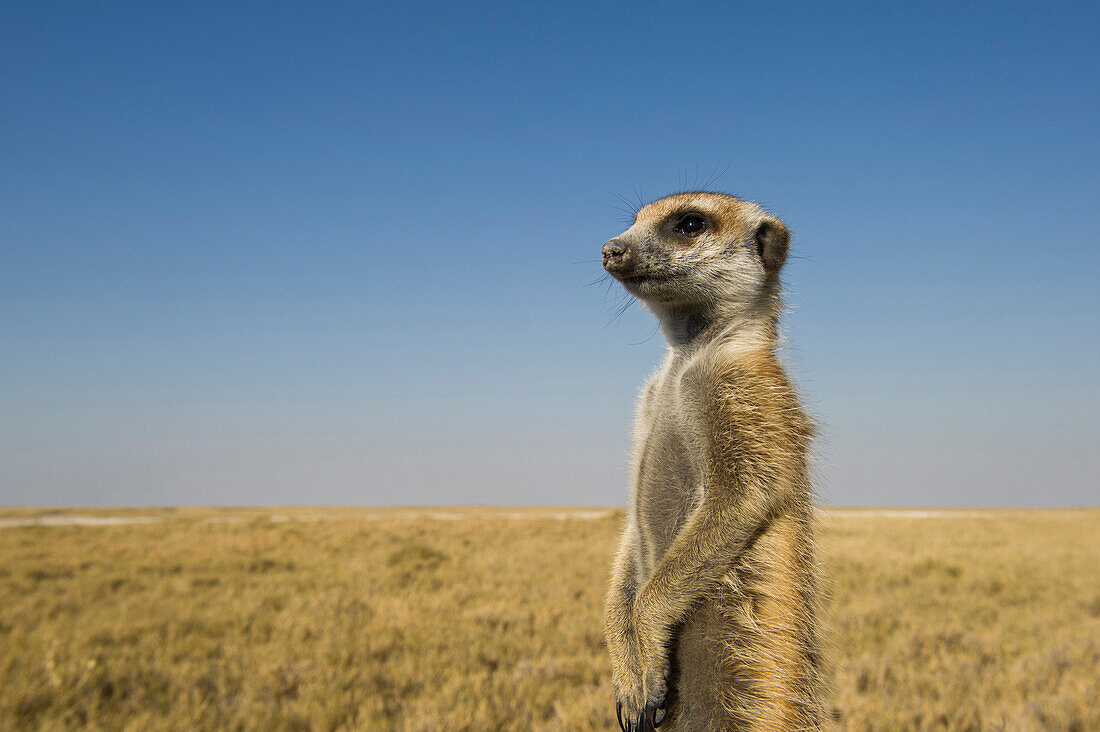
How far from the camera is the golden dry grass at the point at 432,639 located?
599cm

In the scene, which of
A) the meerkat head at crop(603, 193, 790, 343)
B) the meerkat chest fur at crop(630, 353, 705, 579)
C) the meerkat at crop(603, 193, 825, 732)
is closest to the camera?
the meerkat at crop(603, 193, 825, 732)

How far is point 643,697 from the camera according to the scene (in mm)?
2188

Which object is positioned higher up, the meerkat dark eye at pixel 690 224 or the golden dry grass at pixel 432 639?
the meerkat dark eye at pixel 690 224

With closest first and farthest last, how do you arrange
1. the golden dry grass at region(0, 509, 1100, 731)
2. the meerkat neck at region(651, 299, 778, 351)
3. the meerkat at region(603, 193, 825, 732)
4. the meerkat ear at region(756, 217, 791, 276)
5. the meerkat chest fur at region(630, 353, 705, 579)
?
1. the meerkat at region(603, 193, 825, 732)
2. the meerkat chest fur at region(630, 353, 705, 579)
3. the meerkat neck at region(651, 299, 778, 351)
4. the meerkat ear at region(756, 217, 791, 276)
5. the golden dry grass at region(0, 509, 1100, 731)

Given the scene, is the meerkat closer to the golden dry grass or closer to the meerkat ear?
the meerkat ear

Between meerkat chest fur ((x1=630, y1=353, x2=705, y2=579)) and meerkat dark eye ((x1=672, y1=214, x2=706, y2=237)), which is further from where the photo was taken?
meerkat dark eye ((x1=672, y1=214, x2=706, y2=237))

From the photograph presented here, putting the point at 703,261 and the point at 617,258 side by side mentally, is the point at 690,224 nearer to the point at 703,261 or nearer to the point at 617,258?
the point at 703,261

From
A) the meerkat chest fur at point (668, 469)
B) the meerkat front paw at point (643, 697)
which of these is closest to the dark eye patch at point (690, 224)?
the meerkat chest fur at point (668, 469)

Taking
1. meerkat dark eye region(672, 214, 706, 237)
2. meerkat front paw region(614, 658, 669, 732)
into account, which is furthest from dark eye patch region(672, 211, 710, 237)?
meerkat front paw region(614, 658, 669, 732)

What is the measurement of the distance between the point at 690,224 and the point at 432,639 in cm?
731

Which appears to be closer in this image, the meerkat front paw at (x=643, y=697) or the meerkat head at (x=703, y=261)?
the meerkat front paw at (x=643, y=697)

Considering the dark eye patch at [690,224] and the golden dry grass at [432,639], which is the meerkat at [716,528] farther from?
the golden dry grass at [432,639]

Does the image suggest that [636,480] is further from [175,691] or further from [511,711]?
[175,691]

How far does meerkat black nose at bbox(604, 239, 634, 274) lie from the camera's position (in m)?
2.69
